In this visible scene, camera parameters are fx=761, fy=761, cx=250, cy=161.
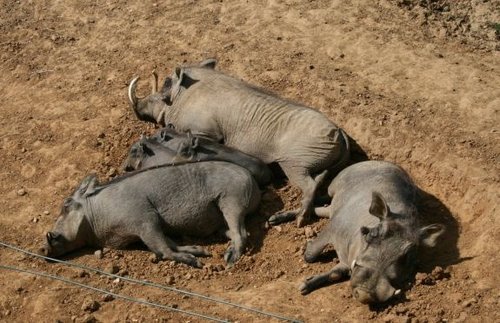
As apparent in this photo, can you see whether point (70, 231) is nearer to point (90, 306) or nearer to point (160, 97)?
point (90, 306)

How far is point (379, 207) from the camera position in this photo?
5.71 m

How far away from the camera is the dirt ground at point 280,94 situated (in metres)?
5.89

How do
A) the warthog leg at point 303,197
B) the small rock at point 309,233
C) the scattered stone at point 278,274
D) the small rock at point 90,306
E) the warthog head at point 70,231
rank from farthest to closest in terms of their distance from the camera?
the warthog leg at point 303,197
the small rock at point 309,233
the warthog head at point 70,231
the scattered stone at point 278,274
the small rock at point 90,306

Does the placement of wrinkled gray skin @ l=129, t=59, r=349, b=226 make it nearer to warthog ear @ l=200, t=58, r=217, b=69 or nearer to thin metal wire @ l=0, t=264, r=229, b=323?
warthog ear @ l=200, t=58, r=217, b=69

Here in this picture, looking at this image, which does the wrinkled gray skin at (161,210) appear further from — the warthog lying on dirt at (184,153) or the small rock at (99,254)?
the warthog lying on dirt at (184,153)

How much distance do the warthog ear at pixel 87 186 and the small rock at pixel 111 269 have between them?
2.36ft

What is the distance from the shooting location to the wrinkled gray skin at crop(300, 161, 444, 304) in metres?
5.51

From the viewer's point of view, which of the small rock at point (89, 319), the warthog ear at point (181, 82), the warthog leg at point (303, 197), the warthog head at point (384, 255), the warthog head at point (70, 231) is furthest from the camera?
the warthog ear at point (181, 82)

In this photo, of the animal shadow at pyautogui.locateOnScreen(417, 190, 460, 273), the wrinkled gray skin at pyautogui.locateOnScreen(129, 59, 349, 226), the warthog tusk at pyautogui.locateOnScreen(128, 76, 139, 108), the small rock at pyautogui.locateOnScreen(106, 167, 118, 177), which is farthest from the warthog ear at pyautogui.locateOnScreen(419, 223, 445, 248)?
the warthog tusk at pyautogui.locateOnScreen(128, 76, 139, 108)

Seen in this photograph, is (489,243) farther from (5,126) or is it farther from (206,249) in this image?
(5,126)

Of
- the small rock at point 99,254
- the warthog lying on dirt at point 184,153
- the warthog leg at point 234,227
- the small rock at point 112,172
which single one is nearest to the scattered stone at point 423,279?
the warthog leg at point 234,227

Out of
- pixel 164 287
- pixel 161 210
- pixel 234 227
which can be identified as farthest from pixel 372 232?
pixel 161 210

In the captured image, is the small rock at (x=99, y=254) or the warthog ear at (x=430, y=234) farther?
the small rock at (x=99, y=254)

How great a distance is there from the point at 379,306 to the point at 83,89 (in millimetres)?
4683
